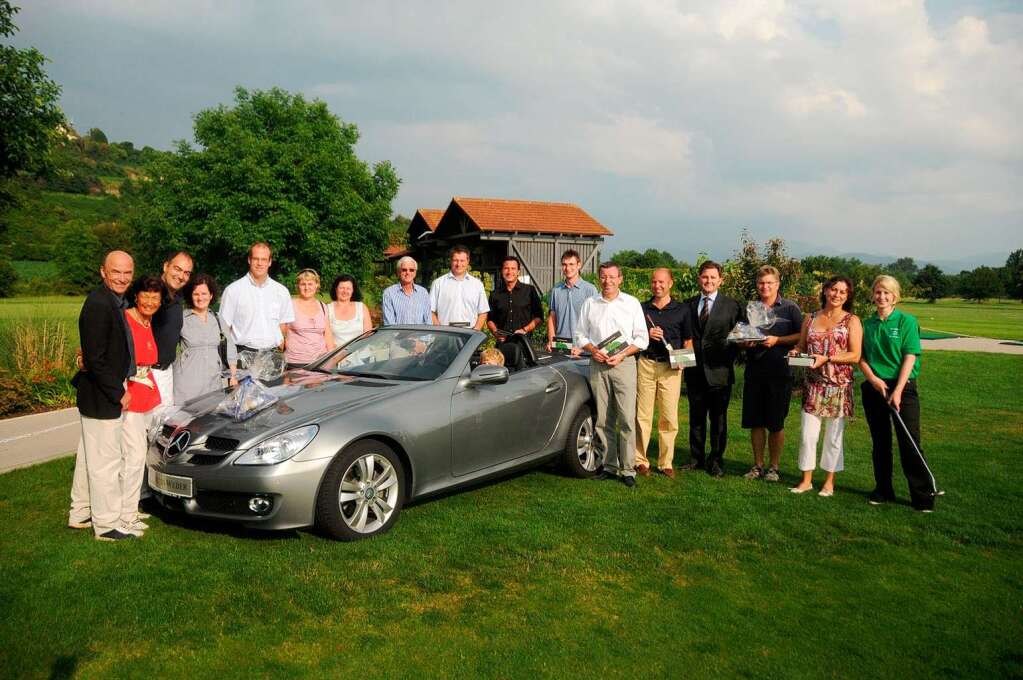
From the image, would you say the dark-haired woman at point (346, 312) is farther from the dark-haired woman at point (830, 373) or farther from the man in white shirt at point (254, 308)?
the dark-haired woman at point (830, 373)

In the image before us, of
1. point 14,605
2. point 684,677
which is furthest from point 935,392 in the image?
point 14,605

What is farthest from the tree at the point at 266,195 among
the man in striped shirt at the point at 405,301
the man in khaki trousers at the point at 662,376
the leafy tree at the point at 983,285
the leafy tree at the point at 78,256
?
the leafy tree at the point at 983,285

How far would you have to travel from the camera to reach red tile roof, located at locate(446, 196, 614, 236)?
31281 millimetres

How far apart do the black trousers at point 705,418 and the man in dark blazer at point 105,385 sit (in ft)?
17.0

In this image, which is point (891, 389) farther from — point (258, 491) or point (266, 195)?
point (266, 195)

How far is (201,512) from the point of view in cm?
491

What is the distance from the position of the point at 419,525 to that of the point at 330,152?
1963 inches

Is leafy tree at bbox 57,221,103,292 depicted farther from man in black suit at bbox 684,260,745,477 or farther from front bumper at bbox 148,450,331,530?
front bumper at bbox 148,450,331,530

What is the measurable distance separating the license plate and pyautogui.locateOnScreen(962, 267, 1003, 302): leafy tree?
83600 mm

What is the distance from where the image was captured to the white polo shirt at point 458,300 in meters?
8.45

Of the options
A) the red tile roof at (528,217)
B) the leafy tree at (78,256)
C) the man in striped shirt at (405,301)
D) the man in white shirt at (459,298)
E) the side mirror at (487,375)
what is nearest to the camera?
the side mirror at (487,375)

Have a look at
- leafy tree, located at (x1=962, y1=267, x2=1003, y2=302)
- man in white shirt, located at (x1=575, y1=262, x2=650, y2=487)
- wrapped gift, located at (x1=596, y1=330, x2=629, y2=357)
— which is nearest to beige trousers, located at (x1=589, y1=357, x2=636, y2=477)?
man in white shirt, located at (x1=575, y1=262, x2=650, y2=487)

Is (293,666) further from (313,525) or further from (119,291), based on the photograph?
(119,291)

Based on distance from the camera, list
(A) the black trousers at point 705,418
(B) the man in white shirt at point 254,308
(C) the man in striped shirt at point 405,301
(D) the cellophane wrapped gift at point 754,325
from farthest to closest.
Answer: (C) the man in striped shirt at point 405,301 < (A) the black trousers at point 705,418 < (B) the man in white shirt at point 254,308 < (D) the cellophane wrapped gift at point 754,325
